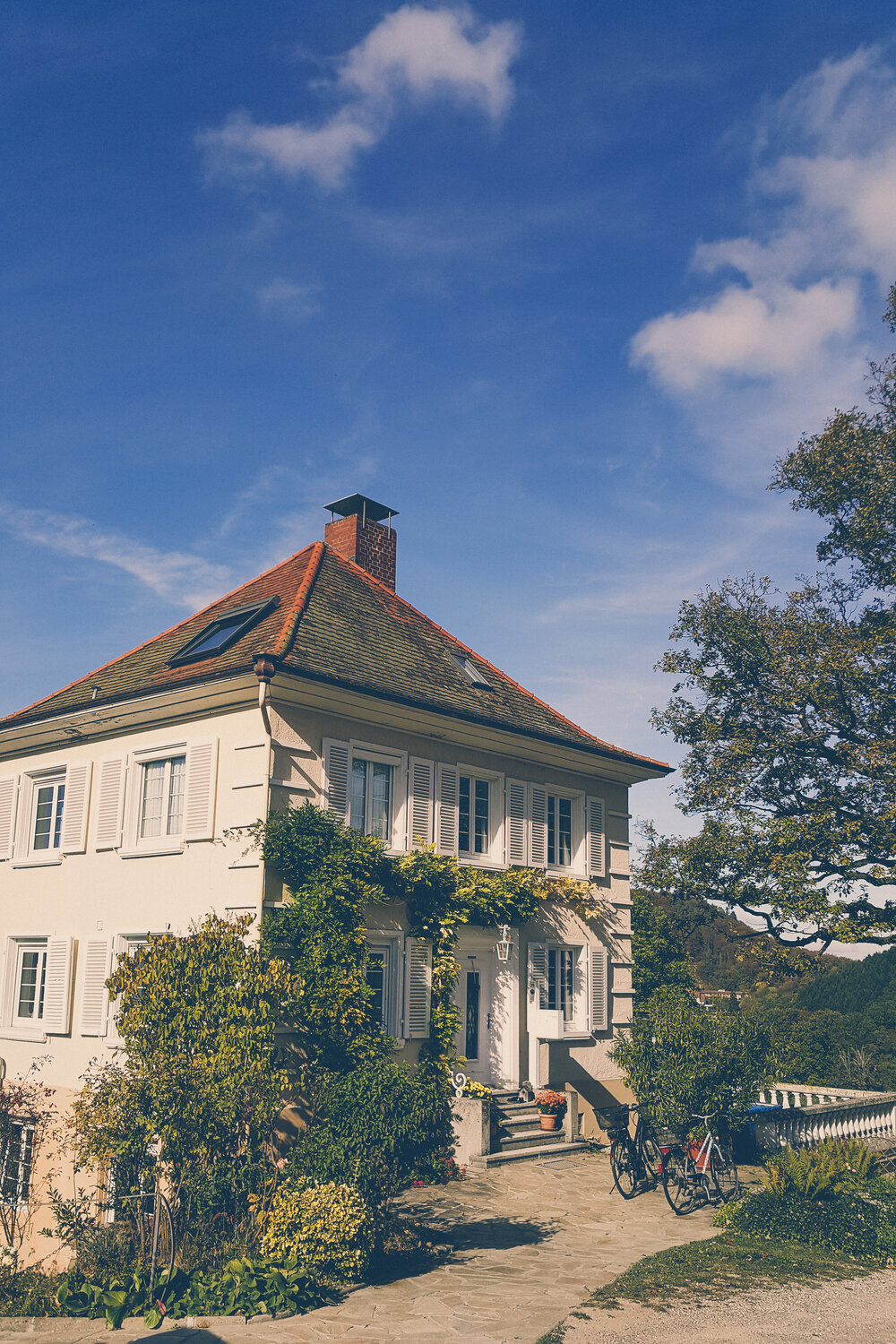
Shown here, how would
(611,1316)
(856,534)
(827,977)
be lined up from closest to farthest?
(611,1316) < (856,534) < (827,977)

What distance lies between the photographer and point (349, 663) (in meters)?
16.6

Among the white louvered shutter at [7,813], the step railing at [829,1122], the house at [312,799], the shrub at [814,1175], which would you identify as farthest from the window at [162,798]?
the step railing at [829,1122]

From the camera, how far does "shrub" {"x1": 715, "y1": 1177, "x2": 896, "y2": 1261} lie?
11672 mm

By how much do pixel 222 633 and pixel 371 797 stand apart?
422cm

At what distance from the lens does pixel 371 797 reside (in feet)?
55.1

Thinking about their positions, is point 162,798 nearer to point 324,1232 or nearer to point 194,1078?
point 194,1078

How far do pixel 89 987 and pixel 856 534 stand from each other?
1798 centimetres

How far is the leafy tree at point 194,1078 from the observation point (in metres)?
10.8

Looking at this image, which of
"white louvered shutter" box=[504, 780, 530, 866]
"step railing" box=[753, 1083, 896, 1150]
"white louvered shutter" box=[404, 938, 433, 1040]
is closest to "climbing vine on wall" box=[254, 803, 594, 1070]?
"white louvered shutter" box=[404, 938, 433, 1040]

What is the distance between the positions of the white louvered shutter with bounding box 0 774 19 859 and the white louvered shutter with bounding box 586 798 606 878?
11232mm

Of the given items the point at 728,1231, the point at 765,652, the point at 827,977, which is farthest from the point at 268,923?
the point at 827,977

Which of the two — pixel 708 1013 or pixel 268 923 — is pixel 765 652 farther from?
pixel 268 923

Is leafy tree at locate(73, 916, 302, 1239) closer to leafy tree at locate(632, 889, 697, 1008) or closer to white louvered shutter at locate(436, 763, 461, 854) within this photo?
white louvered shutter at locate(436, 763, 461, 854)

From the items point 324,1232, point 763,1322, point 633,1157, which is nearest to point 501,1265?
point 324,1232
